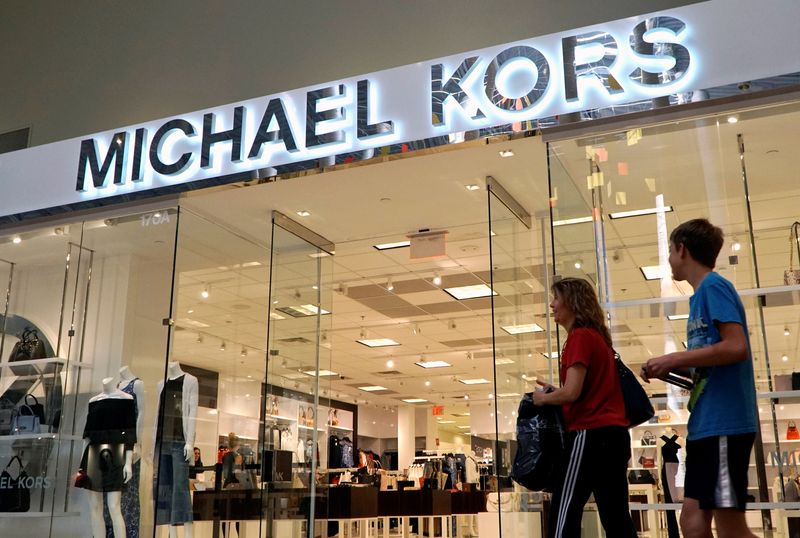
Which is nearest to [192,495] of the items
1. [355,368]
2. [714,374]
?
[714,374]

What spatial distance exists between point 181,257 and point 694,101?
3452mm

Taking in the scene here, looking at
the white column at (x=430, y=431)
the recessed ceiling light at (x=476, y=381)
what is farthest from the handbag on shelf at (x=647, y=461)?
the white column at (x=430, y=431)

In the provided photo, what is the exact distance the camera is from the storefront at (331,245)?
4.14m

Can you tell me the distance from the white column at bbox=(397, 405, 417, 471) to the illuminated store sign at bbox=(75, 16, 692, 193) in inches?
694

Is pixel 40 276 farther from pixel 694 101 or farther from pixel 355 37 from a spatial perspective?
pixel 694 101

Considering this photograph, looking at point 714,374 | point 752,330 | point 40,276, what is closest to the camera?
point 714,374

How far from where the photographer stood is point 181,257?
5.58m

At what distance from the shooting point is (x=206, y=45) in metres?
6.07

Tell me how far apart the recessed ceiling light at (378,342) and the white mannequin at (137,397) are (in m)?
7.30

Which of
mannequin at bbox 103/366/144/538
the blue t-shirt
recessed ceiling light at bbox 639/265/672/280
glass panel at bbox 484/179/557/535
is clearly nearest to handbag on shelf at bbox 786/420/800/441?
recessed ceiling light at bbox 639/265/672/280

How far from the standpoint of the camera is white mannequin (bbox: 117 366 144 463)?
5320 millimetres

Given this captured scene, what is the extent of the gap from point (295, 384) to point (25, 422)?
78.9 inches

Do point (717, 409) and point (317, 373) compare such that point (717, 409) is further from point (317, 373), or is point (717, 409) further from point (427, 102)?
point (317, 373)

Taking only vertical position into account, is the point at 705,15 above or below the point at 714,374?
above
